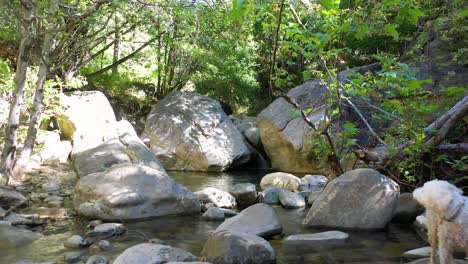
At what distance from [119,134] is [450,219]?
9338 millimetres

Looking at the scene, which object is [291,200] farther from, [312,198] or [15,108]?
[15,108]

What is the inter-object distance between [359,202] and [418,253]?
1.34 metres

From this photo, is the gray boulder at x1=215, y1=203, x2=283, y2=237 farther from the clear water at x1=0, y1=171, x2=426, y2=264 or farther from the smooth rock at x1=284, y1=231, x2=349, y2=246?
the smooth rock at x1=284, y1=231, x2=349, y2=246

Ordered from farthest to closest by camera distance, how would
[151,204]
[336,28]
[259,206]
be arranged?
[151,204] → [259,206] → [336,28]

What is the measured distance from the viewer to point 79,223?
6.57 meters

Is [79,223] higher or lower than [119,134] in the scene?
lower

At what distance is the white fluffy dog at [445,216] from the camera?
259cm

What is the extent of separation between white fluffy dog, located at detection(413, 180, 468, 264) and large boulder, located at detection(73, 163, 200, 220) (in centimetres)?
491

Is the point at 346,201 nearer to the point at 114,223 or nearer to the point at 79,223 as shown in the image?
the point at 114,223

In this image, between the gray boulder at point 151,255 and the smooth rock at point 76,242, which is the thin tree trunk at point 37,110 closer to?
the smooth rock at point 76,242

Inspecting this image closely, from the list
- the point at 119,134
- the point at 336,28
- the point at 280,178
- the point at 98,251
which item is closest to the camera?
the point at 336,28

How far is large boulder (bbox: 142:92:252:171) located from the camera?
1297cm

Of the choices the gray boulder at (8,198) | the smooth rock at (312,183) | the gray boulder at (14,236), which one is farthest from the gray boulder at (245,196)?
the gray boulder at (14,236)

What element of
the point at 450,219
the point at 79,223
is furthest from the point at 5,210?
the point at 450,219
